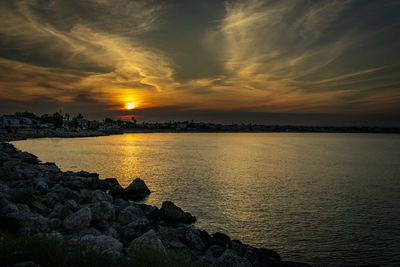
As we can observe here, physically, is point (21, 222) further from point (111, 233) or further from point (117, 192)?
point (117, 192)

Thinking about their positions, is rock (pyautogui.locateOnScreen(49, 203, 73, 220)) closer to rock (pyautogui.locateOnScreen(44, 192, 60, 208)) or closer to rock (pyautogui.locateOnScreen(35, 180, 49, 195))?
rock (pyautogui.locateOnScreen(44, 192, 60, 208))

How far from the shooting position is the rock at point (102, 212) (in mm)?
12328

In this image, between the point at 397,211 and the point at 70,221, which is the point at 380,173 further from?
the point at 70,221

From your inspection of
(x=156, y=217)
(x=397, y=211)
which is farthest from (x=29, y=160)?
(x=397, y=211)

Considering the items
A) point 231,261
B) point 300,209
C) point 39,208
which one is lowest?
point 300,209

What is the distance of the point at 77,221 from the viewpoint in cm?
1049

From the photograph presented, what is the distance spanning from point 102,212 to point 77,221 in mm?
2313

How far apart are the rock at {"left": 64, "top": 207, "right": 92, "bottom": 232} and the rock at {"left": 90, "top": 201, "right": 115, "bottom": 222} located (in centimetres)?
132

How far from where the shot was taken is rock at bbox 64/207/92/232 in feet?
33.9

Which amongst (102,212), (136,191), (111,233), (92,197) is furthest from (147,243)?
(136,191)

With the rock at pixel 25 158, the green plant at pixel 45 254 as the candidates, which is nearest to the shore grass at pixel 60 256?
the green plant at pixel 45 254

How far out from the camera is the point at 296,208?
20.1m

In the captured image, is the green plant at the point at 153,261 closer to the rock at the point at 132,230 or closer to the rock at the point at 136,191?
the rock at the point at 132,230

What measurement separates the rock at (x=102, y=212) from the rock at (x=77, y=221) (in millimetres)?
1320
